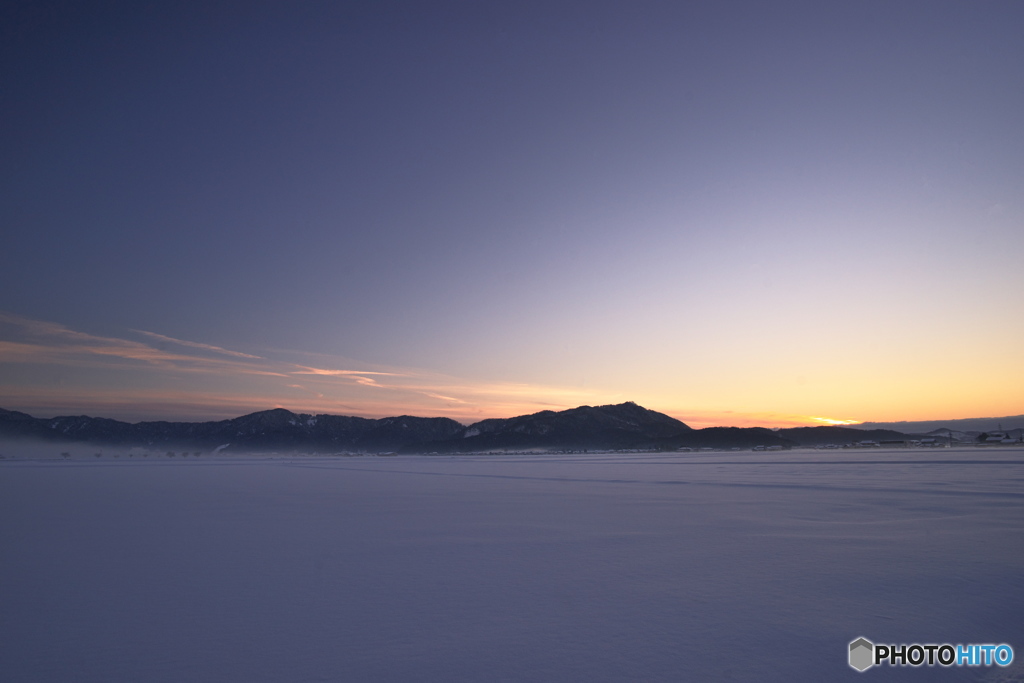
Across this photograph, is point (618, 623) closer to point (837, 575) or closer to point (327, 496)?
point (837, 575)

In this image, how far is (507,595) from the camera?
19.7ft

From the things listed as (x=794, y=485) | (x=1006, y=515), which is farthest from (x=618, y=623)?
(x=794, y=485)

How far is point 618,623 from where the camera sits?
5.04 metres

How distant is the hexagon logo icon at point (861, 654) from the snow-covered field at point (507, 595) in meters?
0.08

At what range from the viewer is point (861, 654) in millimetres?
4414

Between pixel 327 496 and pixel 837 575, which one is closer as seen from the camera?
pixel 837 575

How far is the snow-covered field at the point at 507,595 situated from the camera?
421 centimetres

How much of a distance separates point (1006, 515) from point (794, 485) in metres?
9.06

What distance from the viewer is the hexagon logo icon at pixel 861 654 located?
13.9 feet

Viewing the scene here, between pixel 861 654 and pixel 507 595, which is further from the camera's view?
pixel 507 595

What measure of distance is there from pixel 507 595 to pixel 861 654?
3368mm

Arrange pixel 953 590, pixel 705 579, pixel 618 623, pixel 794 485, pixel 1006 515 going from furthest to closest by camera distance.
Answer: pixel 794 485
pixel 1006 515
pixel 705 579
pixel 953 590
pixel 618 623

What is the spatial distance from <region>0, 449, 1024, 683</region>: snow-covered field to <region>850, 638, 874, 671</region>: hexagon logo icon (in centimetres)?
8

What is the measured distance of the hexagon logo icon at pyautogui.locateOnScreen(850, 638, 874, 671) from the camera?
167 inches
